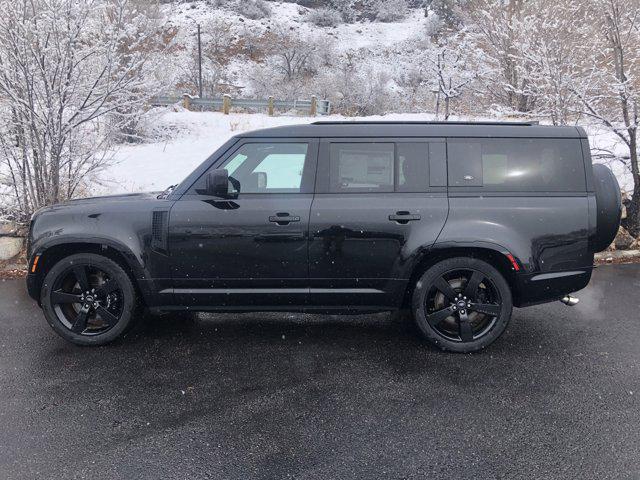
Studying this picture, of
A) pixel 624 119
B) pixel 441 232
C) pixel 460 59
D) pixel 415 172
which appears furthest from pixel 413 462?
pixel 460 59

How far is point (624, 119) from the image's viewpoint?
25.7ft

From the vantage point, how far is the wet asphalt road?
8.91ft

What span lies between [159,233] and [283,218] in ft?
3.33

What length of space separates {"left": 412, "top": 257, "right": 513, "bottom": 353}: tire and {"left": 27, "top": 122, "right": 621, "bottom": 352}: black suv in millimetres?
11

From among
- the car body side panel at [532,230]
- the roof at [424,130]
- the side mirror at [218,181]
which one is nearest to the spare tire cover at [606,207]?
the car body side panel at [532,230]

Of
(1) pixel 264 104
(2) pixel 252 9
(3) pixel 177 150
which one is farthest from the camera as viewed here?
(2) pixel 252 9

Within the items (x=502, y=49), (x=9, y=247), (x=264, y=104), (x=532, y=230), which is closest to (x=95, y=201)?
(x=9, y=247)

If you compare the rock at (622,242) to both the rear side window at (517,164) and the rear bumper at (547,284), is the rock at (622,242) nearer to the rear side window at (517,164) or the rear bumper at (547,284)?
the rear bumper at (547,284)

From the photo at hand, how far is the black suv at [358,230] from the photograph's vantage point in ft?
13.2

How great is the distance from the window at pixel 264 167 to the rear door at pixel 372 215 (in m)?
0.20

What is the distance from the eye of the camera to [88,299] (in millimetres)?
4258

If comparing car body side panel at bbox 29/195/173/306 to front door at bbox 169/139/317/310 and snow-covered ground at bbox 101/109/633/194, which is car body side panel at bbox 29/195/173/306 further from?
snow-covered ground at bbox 101/109/633/194

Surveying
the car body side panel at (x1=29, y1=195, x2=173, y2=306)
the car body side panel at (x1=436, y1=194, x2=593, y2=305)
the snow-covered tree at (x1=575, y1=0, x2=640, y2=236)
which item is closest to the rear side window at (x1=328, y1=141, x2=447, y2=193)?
the car body side panel at (x1=436, y1=194, x2=593, y2=305)

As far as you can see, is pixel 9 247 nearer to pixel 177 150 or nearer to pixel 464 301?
pixel 464 301
